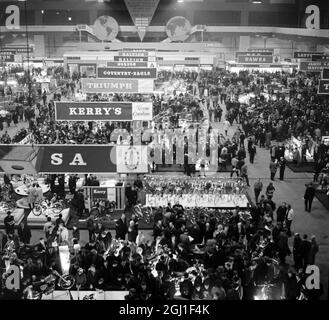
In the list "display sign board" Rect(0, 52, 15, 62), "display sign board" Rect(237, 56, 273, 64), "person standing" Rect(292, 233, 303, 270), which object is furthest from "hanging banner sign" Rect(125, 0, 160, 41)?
"person standing" Rect(292, 233, 303, 270)

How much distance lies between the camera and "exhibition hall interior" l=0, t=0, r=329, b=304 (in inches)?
348

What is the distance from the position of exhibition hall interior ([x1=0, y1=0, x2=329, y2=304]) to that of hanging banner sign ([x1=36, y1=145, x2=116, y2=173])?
2 cm

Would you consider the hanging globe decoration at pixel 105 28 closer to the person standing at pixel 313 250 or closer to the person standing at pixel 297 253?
the person standing at pixel 297 253

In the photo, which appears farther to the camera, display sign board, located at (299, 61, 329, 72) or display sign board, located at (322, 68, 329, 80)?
display sign board, located at (299, 61, 329, 72)

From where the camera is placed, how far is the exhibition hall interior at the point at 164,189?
884 cm

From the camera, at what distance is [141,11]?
1427 inches

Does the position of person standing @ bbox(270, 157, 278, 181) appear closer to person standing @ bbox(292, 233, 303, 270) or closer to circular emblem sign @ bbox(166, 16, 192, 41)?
person standing @ bbox(292, 233, 303, 270)

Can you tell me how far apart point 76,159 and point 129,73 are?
8329 millimetres

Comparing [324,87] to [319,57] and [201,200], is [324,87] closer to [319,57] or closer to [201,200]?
[201,200]

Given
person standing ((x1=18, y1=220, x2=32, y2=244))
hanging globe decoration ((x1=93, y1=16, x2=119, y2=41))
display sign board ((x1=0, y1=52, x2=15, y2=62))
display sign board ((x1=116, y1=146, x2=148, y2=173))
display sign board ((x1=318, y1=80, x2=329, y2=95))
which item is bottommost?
person standing ((x1=18, y1=220, x2=32, y2=244))

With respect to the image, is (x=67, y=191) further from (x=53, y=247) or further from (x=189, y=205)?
(x=53, y=247)

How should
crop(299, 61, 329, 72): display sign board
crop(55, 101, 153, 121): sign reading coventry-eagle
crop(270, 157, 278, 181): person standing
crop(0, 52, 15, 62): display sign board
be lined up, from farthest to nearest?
1. crop(0, 52, 15, 62): display sign board
2. crop(299, 61, 329, 72): display sign board
3. crop(270, 157, 278, 181): person standing
4. crop(55, 101, 153, 121): sign reading coventry-eagle

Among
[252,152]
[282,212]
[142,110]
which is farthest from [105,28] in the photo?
[282,212]

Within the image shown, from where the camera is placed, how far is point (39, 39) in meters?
43.4
